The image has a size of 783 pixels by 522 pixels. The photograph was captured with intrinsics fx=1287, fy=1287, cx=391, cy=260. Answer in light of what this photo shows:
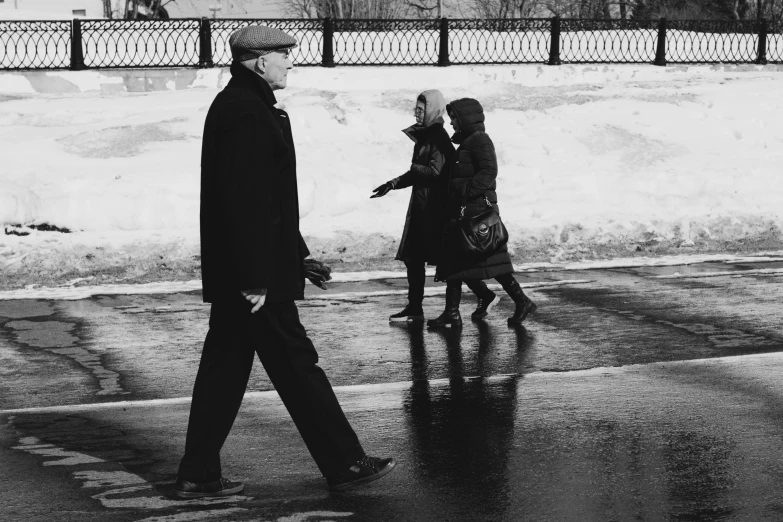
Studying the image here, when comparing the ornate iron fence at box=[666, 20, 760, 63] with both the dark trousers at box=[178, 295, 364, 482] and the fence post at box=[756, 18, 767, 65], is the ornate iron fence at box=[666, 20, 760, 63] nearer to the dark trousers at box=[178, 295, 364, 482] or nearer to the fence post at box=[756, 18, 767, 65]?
the fence post at box=[756, 18, 767, 65]

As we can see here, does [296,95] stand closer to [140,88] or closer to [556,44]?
[140,88]

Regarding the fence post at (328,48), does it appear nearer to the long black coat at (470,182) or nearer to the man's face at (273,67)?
the long black coat at (470,182)

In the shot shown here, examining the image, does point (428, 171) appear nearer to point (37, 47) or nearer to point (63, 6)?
point (37, 47)

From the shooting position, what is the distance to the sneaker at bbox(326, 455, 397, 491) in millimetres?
4922

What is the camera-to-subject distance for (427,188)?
9.02 m

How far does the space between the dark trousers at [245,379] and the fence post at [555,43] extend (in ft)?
63.1

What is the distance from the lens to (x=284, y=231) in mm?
4746

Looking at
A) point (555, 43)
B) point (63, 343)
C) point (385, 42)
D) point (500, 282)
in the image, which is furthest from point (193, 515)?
point (555, 43)

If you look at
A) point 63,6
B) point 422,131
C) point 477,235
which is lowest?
point 477,235

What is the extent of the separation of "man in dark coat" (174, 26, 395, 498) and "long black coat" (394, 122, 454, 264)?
396cm

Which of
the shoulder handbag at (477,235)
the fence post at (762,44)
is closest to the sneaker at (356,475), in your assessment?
the shoulder handbag at (477,235)

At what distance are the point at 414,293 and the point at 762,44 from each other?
17.9 meters

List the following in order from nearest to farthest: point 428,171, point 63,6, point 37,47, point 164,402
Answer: point 164,402 → point 428,171 → point 37,47 → point 63,6

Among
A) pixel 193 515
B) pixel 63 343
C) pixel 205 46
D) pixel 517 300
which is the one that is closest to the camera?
pixel 193 515
